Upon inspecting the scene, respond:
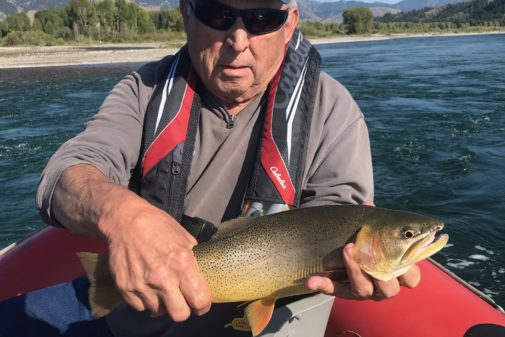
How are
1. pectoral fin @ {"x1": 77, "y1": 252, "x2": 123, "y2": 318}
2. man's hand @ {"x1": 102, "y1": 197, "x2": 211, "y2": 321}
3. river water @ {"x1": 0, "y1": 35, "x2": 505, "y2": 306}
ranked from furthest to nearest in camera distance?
1. river water @ {"x1": 0, "y1": 35, "x2": 505, "y2": 306}
2. pectoral fin @ {"x1": 77, "y1": 252, "x2": 123, "y2": 318}
3. man's hand @ {"x1": 102, "y1": 197, "x2": 211, "y2": 321}

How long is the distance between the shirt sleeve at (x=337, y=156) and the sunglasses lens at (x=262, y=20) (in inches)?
16.4

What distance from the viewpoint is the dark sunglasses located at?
7.07 feet

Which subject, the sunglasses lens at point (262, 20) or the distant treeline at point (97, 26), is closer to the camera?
the sunglasses lens at point (262, 20)

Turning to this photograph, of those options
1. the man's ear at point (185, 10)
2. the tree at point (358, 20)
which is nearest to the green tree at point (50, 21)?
the tree at point (358, 20)

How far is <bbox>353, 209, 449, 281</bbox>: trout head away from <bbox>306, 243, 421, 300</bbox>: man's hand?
0.03 meters

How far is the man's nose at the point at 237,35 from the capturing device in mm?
2170

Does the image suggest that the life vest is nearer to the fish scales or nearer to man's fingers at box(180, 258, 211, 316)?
the fish scales

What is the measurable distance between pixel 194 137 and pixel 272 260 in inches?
31.4

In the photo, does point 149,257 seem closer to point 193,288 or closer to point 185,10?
point 193,288

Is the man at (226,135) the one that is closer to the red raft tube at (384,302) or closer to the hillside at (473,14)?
the red raft tube at (384,302)

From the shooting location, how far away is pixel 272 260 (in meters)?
1.79

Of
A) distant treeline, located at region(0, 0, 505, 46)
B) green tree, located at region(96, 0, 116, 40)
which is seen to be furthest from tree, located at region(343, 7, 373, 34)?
green tree, located at region(96, 0, 116, 40)

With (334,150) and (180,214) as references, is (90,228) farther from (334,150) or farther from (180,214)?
(334,150)

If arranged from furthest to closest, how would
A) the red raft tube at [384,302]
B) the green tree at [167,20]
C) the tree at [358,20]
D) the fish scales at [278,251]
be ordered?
the tree at [358,20], the green tree at [167,20], the red raft tube at [384,302], the fish scales at [278,251]
